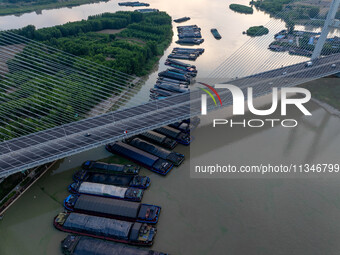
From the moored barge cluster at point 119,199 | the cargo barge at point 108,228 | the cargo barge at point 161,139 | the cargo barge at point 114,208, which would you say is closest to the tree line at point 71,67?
the cargo barge at point 161,139

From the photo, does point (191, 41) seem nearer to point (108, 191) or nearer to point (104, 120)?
point (104, 120)

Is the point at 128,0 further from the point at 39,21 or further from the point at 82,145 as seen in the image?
the point at 82,145

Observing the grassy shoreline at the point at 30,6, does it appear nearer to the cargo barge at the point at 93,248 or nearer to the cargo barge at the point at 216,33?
the cargo barge at the point at 216,33

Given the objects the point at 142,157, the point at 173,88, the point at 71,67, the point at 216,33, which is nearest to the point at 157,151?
the point at 142,157

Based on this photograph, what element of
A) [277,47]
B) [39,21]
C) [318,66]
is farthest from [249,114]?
[39,21]

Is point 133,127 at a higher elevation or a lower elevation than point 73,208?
higher

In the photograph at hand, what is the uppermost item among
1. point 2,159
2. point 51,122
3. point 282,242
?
point 2,159
